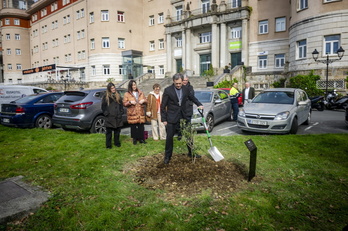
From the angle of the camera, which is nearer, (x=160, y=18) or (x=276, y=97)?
(x=276, y=97)

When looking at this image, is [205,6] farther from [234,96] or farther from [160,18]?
[234,96]

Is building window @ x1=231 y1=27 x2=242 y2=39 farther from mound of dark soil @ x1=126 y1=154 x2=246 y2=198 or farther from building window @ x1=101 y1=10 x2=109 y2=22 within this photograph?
mound of dark soil @ x1=126 y1=154 x2=246 y2=198

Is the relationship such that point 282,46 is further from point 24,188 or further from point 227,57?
point 24,188

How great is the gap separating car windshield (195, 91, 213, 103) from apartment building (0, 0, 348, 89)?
48.7 feet

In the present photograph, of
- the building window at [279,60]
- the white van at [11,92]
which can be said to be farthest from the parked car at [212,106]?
the building window at [279,60]

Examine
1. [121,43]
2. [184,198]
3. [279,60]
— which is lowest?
[184,198]

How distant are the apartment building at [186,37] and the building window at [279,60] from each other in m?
0.11

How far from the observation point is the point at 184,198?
13.4 ft

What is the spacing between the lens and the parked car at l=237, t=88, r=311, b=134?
8469 mm

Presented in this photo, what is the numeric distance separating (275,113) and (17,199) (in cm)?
773

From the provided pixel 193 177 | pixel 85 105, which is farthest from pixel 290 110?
pixel 85 105

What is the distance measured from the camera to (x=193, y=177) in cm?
480

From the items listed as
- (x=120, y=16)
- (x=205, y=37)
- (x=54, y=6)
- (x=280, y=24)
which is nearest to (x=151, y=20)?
(x=120, y=16)

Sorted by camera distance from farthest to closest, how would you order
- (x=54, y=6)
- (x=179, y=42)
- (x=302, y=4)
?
1. (x=54, y=6)
2. (x=179, y=42)
3. (x=302, y=4)
